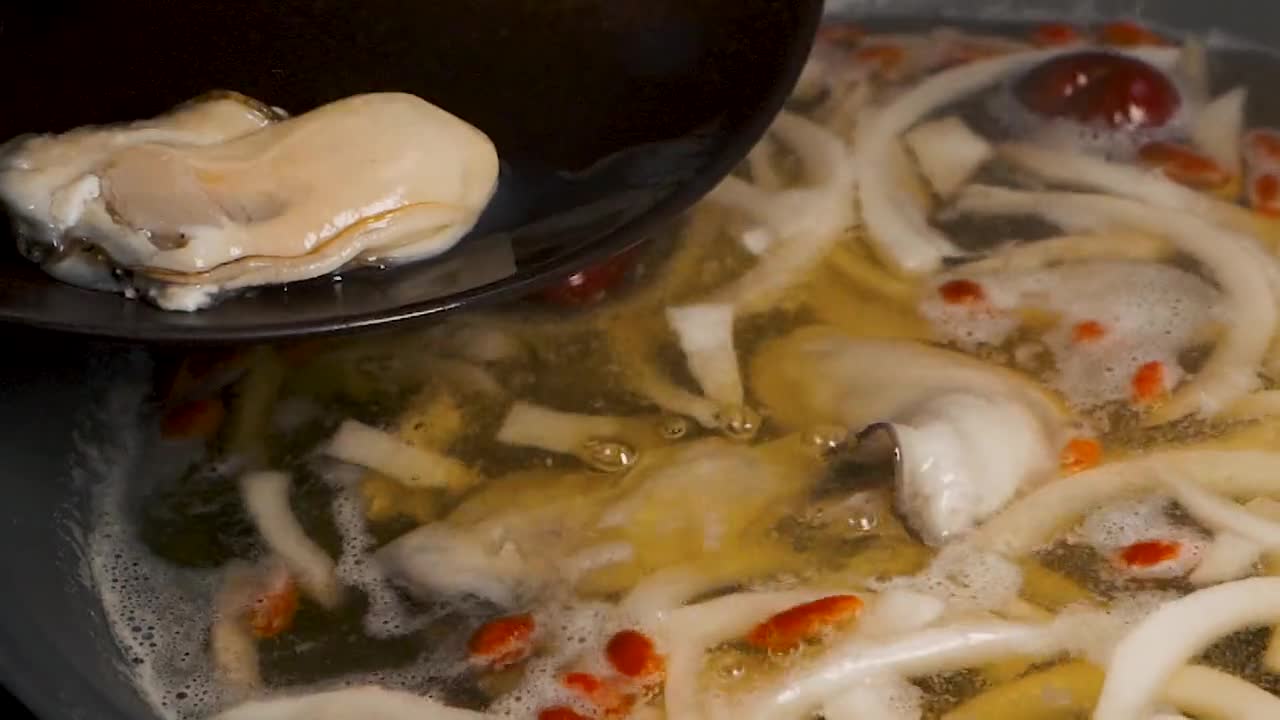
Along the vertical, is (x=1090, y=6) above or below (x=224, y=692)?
above

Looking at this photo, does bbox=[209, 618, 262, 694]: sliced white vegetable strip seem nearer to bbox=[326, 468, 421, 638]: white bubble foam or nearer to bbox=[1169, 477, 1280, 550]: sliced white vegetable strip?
bbox=[326, 468, 421, 638]: white bubble foam

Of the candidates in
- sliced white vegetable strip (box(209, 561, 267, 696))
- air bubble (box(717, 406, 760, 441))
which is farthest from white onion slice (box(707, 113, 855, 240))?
sliced white vegetable strip (box(209, 561, 267, 696))

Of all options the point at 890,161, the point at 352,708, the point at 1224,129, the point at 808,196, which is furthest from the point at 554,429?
the point at 1224,129

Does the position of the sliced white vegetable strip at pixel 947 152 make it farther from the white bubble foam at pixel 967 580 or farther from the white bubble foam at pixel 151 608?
the white bubble foam at pixel 151 608

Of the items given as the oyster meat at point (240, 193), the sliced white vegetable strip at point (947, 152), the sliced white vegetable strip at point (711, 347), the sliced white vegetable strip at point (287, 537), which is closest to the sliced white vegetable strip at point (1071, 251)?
the sliced white vegetable strip at point (947, 152)

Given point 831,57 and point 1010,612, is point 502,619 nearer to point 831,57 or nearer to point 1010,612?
point 1010,612

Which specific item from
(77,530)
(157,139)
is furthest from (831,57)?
(77,530)

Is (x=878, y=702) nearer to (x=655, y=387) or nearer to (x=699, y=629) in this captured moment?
(x=699, y=629)
